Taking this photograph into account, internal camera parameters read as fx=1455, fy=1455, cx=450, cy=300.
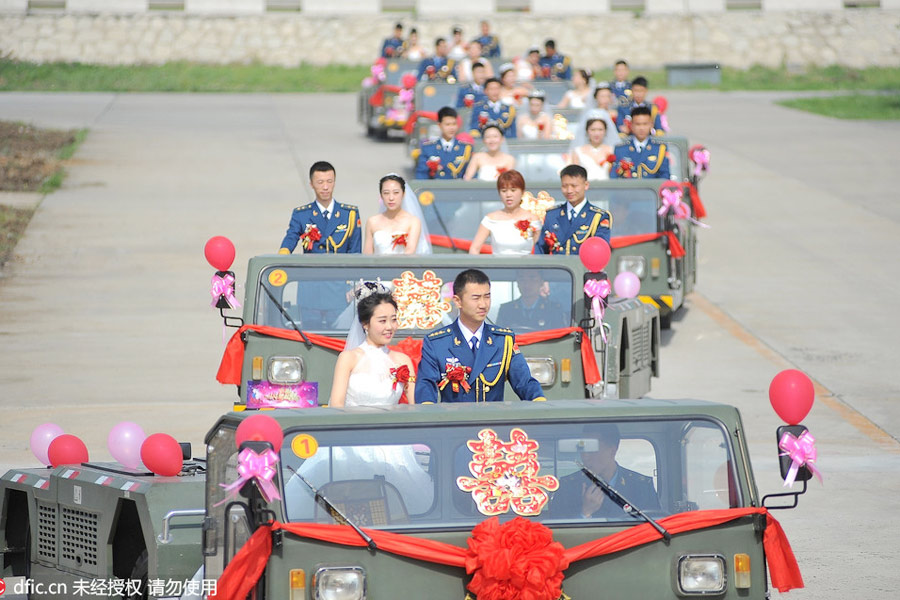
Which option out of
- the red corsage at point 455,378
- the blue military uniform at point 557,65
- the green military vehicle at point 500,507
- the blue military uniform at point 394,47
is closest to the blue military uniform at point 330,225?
the red corsage at point 455,378

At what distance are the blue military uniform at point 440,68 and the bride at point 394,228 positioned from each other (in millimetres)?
14320

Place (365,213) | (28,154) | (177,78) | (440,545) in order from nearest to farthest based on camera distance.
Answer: (440,545), (365,213), (28,154), (177,78)

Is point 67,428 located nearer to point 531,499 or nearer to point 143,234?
point 531,499

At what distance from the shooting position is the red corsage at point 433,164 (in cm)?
1471

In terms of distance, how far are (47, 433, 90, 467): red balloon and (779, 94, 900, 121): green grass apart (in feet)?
90.9

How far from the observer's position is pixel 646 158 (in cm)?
1473

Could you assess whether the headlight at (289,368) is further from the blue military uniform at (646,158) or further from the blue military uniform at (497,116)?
the blue military uniform at (497,116)

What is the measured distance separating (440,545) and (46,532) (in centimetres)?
272

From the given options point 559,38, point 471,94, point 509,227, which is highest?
point 559,38

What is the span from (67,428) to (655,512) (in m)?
6.67

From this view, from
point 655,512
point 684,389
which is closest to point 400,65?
point 684,389

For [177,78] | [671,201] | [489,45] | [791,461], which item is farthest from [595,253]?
[177,78]

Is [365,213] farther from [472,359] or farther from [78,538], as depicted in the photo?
[78,538]

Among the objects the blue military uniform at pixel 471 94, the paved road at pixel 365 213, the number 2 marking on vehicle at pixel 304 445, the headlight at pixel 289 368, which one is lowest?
the paved road at pixel 365 213
